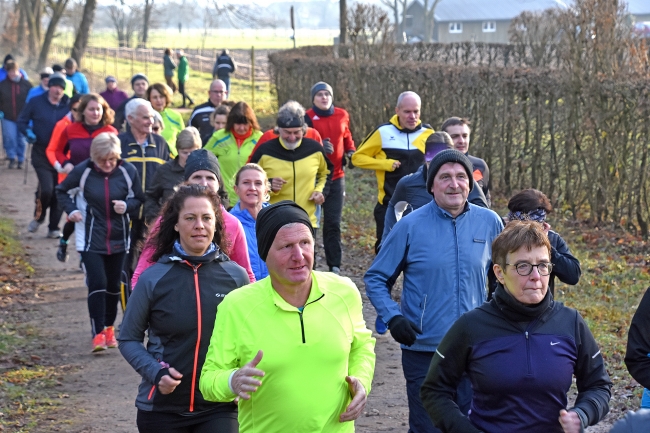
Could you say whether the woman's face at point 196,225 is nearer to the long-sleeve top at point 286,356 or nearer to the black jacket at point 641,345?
the long-sleeve top at point 286,356

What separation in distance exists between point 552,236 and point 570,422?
2508 millimetres

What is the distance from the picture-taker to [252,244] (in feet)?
20.9

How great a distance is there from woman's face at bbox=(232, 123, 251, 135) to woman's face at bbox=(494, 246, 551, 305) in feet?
20.6

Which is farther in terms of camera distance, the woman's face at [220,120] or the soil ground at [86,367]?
the woman's face at [220,120]

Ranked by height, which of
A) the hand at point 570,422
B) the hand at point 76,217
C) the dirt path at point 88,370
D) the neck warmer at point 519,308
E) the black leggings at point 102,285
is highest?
the neck warmer at point 519,308

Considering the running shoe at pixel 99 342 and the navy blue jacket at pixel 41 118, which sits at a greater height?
the navy blue jacket at pixel 41 118

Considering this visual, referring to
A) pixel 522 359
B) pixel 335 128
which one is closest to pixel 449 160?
pixel 522 359

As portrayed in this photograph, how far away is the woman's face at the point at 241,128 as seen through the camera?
395 inches

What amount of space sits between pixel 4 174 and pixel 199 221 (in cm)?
1692

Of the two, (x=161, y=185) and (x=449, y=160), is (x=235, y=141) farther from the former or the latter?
(x=449, y=160)

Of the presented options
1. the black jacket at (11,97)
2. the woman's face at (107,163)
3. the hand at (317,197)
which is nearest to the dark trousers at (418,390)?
the hand at (317,197)

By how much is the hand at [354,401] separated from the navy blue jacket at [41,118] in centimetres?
1132

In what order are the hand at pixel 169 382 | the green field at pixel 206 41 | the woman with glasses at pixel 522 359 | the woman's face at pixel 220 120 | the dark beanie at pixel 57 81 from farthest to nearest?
the green field at pixel 206 41
the dark beanie at pixel 57 81
the woman's face at pixel 220 120
the hand at pixel 169 382
the woman with glasses at pixel 522 359

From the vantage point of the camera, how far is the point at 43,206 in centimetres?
1405
